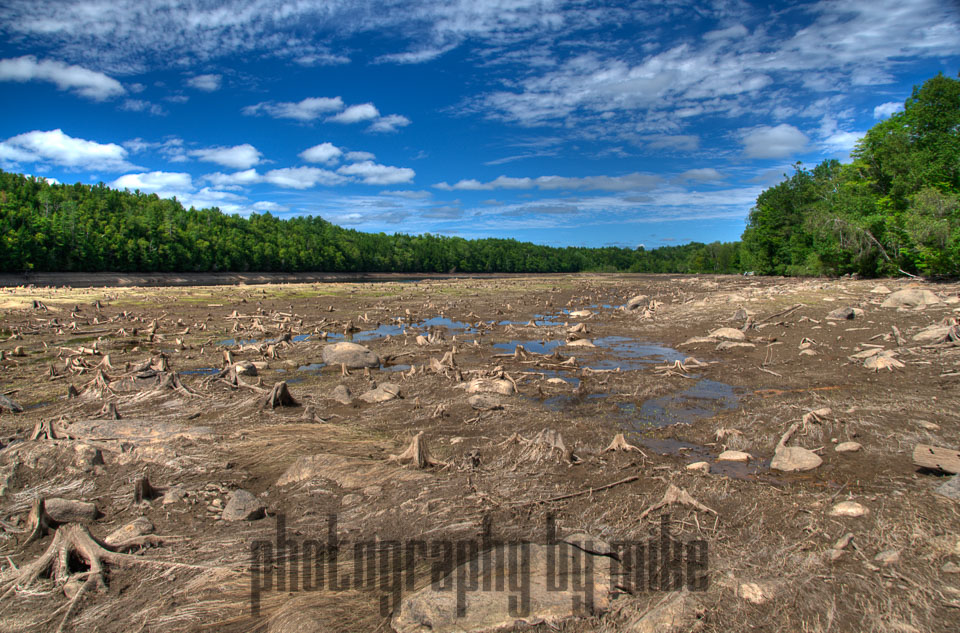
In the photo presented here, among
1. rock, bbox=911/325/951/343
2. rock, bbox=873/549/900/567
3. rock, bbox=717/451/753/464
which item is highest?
rock, bbox=911/325/951/343

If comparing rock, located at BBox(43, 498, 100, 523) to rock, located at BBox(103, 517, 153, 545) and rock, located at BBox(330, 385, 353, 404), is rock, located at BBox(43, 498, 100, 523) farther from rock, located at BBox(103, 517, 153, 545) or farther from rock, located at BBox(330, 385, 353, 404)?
rock, located at BBox(330, 385, 353, 404)

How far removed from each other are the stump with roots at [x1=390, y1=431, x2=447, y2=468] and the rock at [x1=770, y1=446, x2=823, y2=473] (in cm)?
563

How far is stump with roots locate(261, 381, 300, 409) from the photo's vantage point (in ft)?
36.8

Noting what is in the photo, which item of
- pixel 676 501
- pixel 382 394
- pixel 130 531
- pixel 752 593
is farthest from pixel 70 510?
pixel 752 593

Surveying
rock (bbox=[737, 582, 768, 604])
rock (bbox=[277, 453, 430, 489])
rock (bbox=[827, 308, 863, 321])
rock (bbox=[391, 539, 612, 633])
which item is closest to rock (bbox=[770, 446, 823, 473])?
rock (bbox=[737, 582, 768, 604])

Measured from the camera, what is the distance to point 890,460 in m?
7.25

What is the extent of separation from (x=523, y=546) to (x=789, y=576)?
2.72 metres

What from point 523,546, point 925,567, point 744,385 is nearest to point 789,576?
point 925,567

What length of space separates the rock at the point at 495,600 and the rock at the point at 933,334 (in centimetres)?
1520

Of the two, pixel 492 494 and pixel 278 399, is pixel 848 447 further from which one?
pixel 278 399

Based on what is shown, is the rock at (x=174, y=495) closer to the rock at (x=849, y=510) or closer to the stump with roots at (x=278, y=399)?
the stump with roots at (x=278, y=399)

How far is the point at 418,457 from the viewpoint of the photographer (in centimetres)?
781

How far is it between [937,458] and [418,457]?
785 cm

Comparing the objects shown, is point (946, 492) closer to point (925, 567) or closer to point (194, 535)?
point (925, 567)
